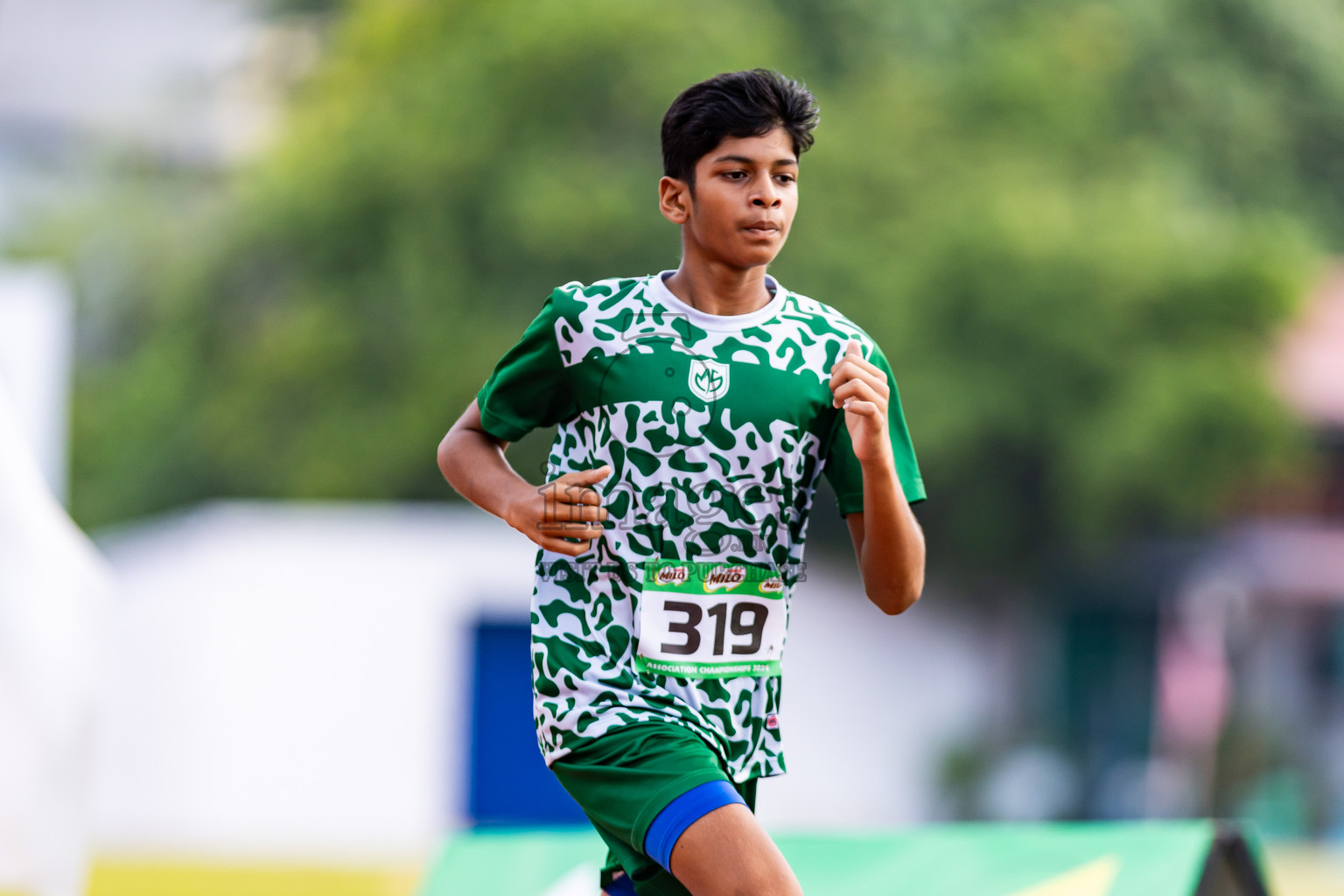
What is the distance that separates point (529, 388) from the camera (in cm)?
265

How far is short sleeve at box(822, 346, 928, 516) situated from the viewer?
263 centimetres

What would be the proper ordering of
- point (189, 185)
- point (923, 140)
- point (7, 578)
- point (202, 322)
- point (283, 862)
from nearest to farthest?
point (7, 578)
point (283, 862)
point (923, 140)
point (202, 322)
point (189, 185)

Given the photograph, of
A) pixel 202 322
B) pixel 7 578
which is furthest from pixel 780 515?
pixel 202 322

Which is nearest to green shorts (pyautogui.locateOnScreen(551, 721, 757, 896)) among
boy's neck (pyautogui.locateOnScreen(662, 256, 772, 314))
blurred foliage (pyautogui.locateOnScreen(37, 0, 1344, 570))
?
boy's neck (pyautogui.locateOnScreen(662, 256, 772, 314))

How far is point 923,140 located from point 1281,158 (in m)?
5.48

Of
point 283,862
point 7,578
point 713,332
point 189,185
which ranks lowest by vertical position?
point 283,862

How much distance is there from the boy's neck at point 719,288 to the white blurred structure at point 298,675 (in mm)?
12155

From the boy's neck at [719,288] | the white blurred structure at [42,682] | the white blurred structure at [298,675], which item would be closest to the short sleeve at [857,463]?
the boy's neck at [719,288]

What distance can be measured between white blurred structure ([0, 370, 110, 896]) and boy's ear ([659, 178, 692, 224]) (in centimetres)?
293

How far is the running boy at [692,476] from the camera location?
99.0 inches

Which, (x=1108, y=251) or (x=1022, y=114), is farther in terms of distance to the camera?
(x=1022, y=114)

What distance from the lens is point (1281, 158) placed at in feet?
67.4

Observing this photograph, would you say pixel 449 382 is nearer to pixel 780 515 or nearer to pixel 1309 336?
pixel 1309 336

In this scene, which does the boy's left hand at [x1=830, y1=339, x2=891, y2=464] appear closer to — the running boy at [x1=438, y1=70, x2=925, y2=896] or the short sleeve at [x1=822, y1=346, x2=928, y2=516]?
the running boy at [x1=438, y1=70, x2=925, y2=896]
